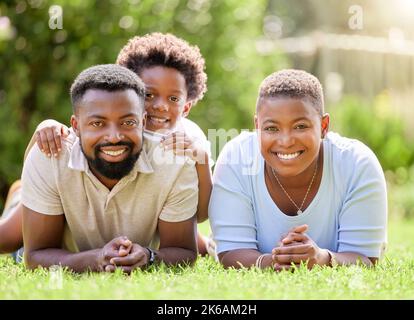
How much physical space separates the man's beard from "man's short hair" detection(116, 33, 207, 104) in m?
1.00

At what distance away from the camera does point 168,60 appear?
542cm

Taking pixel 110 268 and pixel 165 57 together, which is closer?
pixel 110 268

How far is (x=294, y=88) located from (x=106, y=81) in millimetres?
1105

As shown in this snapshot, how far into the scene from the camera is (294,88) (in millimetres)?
4641

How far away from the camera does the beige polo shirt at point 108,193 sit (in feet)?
15.2

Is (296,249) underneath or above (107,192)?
underneath

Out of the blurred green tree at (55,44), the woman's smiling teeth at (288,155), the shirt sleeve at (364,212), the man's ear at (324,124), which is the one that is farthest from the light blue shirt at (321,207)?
the blurred green tree at (55,44)

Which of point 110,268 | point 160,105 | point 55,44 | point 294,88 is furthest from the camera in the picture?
point 55,44

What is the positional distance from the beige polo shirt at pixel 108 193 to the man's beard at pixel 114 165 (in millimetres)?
54

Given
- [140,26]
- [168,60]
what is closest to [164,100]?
[168,60]

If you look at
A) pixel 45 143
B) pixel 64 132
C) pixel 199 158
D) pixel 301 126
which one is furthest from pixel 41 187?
pixel 301 126

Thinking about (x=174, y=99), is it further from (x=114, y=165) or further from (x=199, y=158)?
(x=114, y=165)

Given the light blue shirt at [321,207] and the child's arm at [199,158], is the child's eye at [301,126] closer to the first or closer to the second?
the light blue shirt at [321,207]

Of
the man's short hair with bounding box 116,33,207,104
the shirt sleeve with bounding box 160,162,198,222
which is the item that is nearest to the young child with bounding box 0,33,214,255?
the man's short hair with bounding box 116,33,207,104
